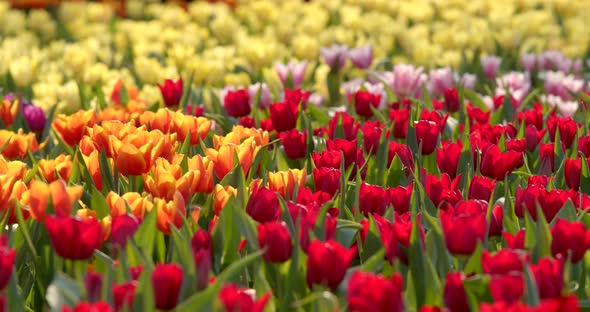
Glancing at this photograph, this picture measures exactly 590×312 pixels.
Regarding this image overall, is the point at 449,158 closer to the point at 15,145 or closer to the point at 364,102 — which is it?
the point at 364,102

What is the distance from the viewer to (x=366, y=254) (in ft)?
8.75

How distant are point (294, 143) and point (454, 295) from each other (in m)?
1.53

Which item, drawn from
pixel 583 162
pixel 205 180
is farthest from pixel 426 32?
pixel 205 180

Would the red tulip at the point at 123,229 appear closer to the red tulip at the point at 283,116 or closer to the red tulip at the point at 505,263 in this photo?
the red tulip at the point at 505,263

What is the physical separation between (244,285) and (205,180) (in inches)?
20.2

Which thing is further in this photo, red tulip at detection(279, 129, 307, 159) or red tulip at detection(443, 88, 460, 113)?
red tulip at detection(443, 88, 460, 113)

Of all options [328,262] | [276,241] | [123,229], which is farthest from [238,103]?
[328,262]

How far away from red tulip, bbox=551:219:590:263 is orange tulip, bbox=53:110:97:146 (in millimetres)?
1899

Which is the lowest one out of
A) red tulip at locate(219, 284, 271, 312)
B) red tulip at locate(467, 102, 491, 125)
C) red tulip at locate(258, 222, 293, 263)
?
red tulip at locate(467, 102, 491, 125)

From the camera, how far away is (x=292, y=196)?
119 inches

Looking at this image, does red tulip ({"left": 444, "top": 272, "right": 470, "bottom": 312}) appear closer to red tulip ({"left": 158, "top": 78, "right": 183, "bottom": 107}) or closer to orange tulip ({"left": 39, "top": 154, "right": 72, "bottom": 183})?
orange tulip ({"left": 39, "top": 154, "right": 72, "bottom": 183})

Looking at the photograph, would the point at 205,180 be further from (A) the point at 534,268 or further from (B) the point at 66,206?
(A) the point at 534,268

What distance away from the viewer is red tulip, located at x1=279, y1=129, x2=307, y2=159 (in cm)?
359

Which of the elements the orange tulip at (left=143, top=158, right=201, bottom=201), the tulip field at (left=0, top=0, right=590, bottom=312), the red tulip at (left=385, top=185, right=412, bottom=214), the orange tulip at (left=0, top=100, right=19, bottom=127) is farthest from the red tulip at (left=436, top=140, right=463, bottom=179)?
the orange tulip at (left=0, top=100, right=19, bottom=127)
